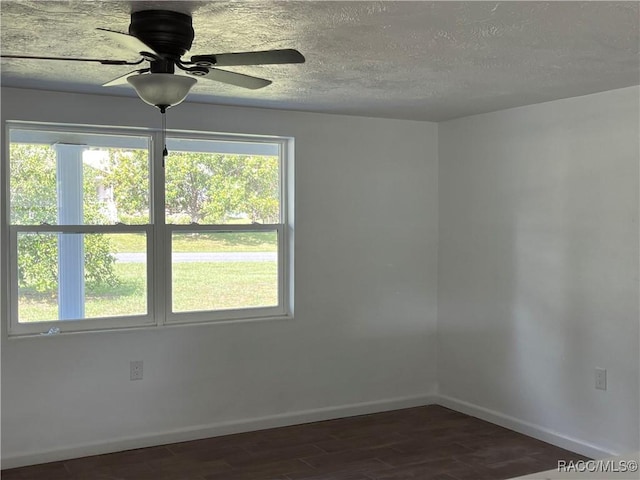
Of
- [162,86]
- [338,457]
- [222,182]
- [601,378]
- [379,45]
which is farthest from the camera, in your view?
[222,182]

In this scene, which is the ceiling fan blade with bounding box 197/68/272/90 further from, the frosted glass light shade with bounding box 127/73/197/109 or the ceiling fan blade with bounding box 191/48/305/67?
the frosted glass light shade with bounding box 127/73/197/109

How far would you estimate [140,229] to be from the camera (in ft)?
14.8

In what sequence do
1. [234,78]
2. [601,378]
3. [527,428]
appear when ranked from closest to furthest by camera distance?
[234,78]
[601,378]
[527,428]

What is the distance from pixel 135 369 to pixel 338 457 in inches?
56.9

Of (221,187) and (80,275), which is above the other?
(221,187)

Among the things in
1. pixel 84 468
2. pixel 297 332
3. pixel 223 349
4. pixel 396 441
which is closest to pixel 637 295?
pixel 396 441

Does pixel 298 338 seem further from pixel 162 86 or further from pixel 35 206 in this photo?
pixel 162 86

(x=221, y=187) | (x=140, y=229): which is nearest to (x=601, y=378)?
(x=221, y=187)

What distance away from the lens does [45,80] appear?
3.80 metres

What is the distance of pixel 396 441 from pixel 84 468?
2013mm

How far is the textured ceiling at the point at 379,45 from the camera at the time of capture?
2.45 meters

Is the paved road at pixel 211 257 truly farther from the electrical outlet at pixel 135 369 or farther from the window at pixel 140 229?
the electrical outlet at pixel 135 369

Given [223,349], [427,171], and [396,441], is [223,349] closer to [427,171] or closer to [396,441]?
[396,441]

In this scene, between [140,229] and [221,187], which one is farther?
[221,187]
